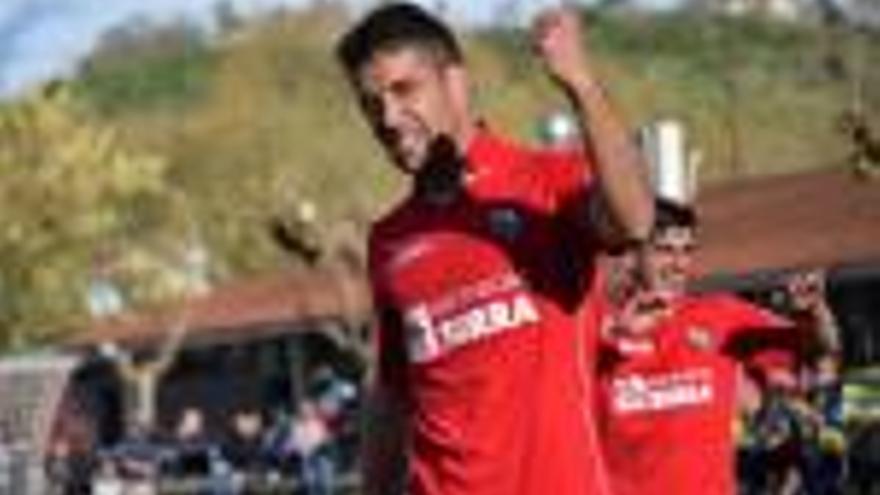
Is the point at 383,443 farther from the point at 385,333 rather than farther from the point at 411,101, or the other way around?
the point at 411,101

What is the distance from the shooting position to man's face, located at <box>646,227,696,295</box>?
9.23m

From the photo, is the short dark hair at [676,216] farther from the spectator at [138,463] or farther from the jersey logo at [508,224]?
the spectator at [138,463]

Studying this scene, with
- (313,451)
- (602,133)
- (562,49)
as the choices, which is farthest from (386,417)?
(313,451)

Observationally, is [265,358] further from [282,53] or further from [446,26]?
[446,26]

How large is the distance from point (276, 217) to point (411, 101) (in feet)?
218

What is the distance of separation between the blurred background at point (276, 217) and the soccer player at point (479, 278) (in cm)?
2371

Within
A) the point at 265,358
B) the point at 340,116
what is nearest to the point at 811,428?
the point at 265,358

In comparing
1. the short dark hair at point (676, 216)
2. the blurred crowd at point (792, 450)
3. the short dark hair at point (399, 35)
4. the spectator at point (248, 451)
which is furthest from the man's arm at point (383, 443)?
the spectator at point (248, 451)

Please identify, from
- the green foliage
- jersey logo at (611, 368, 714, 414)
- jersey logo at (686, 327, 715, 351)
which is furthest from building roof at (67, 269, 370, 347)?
jersey logo at (611, 368, 714, 414)

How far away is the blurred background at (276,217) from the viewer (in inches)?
1622

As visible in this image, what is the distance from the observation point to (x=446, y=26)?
247 inches

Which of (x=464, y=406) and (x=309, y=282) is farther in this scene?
(x=309, y=282)

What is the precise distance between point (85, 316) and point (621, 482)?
66353 mm

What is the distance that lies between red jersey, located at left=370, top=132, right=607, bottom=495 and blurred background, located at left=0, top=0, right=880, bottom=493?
2373cm
